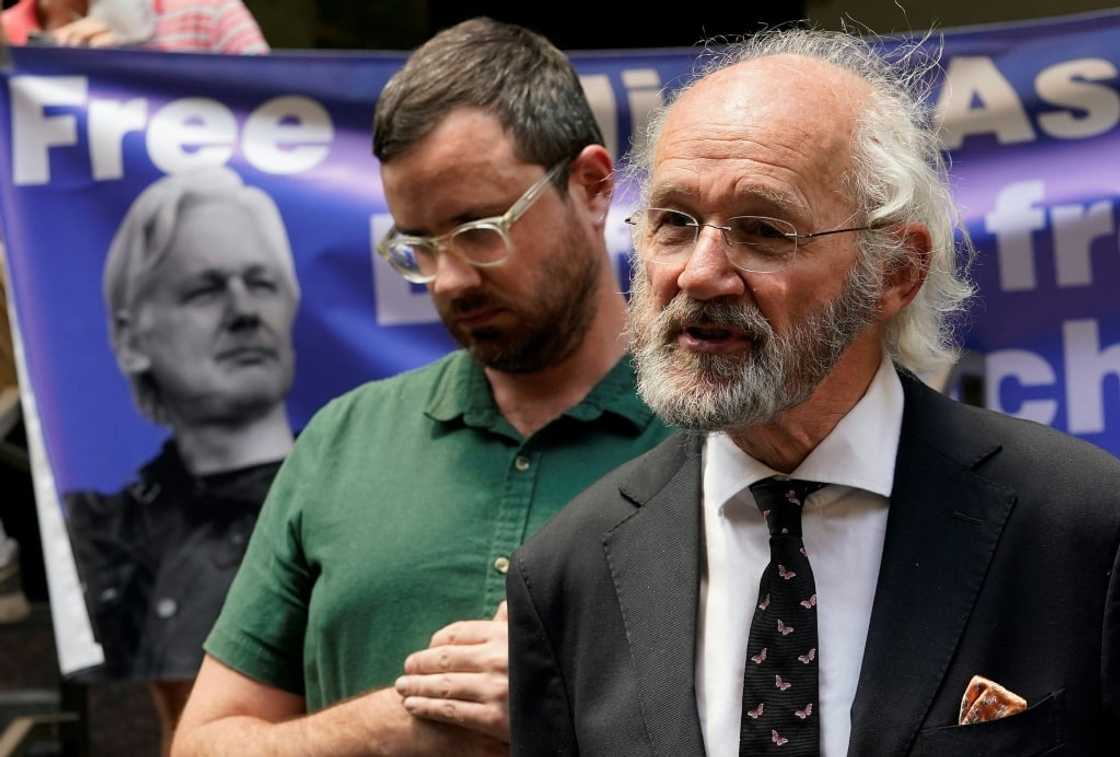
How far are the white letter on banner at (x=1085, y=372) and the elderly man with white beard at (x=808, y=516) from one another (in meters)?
1.62

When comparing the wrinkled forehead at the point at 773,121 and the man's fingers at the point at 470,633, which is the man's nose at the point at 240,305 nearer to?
the man's fingers at the point at 470,633

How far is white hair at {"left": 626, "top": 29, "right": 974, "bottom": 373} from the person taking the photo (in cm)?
213

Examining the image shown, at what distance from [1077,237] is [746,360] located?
1956 mm

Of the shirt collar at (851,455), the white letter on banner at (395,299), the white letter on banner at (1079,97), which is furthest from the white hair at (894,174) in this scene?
the white letter on banner at (395,299)

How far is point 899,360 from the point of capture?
7.52 ft

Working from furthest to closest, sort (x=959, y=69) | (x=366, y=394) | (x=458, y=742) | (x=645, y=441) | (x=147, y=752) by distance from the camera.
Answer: (x=147, y=752) → (x=959, y=69) → (x=366, y=394) → (x=645, y=441) → (x=458, y=742)

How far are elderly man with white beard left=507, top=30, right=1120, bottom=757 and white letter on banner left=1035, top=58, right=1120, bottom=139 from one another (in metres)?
1.70

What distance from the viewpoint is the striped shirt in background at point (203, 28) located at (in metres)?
4.47

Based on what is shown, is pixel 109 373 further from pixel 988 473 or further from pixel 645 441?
pixel 988 473

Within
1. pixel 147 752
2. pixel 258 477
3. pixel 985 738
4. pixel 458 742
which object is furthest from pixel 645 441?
pixel 147 752

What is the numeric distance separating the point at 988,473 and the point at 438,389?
103cm

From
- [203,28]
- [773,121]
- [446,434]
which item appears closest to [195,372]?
[203,28]

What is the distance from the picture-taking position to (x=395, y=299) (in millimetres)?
4102

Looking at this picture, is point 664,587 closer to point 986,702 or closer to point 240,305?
point 986,702
